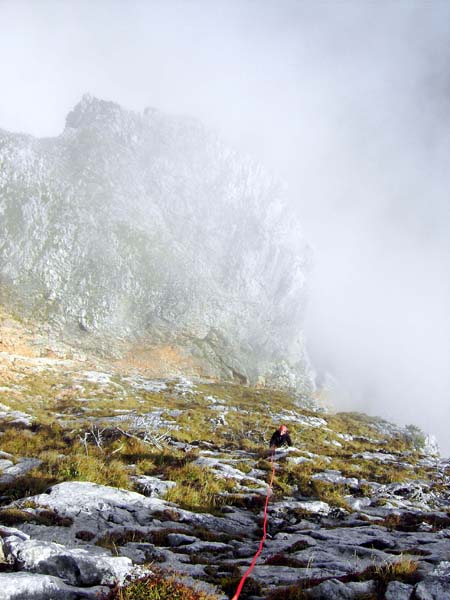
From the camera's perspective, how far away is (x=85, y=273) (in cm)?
6300

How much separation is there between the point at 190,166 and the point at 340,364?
57449 mm

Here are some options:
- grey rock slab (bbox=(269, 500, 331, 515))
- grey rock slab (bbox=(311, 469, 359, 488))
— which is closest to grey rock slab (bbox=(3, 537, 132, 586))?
grey rock slab (bbox=(269, 500, 331, 515))

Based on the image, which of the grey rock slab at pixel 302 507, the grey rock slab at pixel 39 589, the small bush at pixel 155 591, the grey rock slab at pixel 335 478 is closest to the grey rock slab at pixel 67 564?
the grey rock slab at pixel 39 589

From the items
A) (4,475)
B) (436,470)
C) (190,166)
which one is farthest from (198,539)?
(190,166)

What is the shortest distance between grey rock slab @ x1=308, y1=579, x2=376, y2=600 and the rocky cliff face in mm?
53699

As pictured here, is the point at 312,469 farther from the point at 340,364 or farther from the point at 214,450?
the point at 340,364

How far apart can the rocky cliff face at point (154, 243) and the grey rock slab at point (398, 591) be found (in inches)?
2128

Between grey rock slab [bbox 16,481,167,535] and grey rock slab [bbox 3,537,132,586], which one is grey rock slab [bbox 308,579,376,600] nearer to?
grey rock slab [bbox 3,537,132,586]

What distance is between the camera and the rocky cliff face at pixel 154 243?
61.3 metres

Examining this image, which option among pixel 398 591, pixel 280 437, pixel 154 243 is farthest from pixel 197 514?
pixel 154 243

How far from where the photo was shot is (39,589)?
18.1 ft

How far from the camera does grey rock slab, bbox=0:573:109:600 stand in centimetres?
534

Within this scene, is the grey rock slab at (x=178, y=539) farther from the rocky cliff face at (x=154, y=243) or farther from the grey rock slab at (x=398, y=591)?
the rocky cliff face at (x=154, y=243)

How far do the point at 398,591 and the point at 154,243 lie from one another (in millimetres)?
68779
